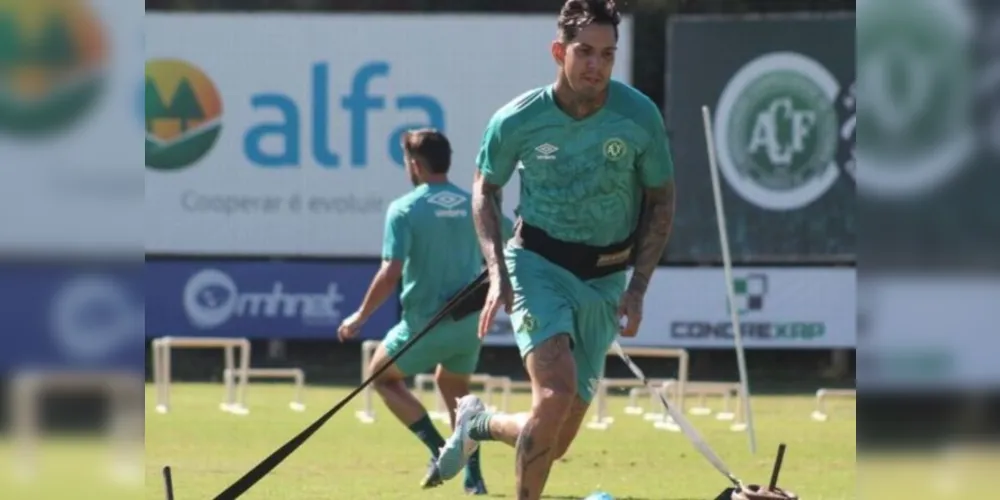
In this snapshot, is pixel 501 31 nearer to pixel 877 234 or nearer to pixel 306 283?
pixel 306 283

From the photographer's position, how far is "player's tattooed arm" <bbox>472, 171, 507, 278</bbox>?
891 centimetres

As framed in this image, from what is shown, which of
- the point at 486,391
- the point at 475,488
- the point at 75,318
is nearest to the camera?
the point at 75,318

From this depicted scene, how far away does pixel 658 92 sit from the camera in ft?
84.7

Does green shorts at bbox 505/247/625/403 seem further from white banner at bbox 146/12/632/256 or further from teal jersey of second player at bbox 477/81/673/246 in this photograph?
white banner at bbox 146/12/632/256

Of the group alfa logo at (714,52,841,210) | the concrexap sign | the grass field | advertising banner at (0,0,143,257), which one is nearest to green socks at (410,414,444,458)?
the grass field

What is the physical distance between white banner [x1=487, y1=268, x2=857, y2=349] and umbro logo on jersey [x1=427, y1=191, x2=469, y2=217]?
41.7 ft

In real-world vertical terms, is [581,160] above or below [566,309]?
above

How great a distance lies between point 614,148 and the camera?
28.7 ft

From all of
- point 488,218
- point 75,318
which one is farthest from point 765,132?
point 75,318

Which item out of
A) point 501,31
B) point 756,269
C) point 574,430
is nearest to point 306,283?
point 501,31

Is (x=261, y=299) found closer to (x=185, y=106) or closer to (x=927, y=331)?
(x=185, y=106)

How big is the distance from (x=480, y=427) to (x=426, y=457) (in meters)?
4.93

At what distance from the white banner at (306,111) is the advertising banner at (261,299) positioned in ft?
0.85

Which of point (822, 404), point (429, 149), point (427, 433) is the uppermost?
point (429, 149)
